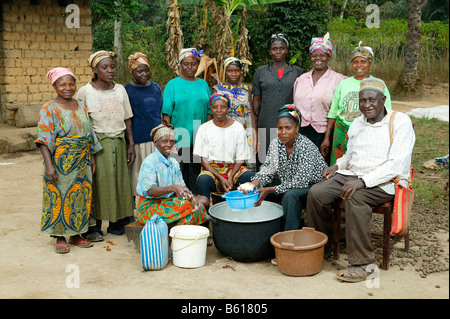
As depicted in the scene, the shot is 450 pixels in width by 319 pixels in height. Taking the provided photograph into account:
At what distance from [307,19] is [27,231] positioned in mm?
11936

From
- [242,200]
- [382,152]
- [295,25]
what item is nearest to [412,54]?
[295,25]

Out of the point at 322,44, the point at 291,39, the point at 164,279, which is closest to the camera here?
the point at 164,279

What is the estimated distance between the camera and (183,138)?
521 centimetres

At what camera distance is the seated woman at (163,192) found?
4.31 metres

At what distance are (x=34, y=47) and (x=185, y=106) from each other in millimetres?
6246

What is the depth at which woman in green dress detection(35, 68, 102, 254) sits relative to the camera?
14.2ft

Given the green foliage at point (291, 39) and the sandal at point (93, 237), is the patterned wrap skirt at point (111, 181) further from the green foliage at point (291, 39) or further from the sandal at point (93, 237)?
the green foliage at point (291, 39)

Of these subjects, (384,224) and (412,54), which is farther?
(412,54)

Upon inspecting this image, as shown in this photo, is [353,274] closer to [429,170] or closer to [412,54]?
[429,170]

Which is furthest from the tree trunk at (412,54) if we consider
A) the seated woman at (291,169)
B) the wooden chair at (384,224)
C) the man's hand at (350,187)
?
the man's hand at (350,187)

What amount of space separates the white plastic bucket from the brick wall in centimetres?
Result: 703

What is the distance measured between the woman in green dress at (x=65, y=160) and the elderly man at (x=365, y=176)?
209 cm

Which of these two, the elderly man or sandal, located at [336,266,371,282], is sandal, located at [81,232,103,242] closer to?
the elderly man

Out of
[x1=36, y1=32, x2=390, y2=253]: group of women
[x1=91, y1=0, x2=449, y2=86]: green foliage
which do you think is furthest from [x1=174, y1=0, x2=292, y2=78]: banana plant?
[x1=91, y1=0, x2=449, y2=86]: green foliage
